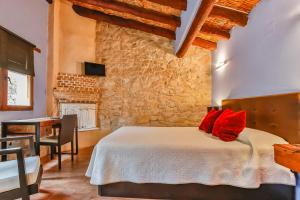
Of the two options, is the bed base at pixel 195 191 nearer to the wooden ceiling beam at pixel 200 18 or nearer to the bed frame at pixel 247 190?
the bed frame at pixel 247 190

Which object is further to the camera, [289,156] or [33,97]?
[33,97]

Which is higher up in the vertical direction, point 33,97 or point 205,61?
point 205,61

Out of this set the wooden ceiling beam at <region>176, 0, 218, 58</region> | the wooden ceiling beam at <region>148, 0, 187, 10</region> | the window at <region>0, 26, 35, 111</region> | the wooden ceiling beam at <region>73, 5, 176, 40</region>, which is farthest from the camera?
the wooden ceiling beam at <region>73, 5, 176, 40</region>

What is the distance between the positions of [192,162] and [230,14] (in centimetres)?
230

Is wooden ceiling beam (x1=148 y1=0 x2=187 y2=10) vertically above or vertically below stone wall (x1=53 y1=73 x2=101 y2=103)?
above

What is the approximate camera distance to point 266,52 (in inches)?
97.6

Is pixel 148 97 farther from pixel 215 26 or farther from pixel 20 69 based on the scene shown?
pixel 20 69

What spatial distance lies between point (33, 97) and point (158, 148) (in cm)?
273

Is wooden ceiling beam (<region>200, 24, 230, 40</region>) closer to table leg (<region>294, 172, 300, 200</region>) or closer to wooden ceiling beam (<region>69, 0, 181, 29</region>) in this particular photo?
wooden ceiling beam (<region>69, 0, 181, 29</region>)

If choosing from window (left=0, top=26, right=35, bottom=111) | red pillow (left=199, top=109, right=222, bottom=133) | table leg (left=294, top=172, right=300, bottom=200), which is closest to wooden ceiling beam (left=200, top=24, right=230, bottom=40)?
red pillow (left=199, top=109, right=222, bottom=133)

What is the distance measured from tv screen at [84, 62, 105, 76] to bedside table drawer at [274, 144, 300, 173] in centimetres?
406

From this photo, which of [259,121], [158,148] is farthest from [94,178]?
[259,121]

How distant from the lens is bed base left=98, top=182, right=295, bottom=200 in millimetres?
1945

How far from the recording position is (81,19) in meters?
4.66
